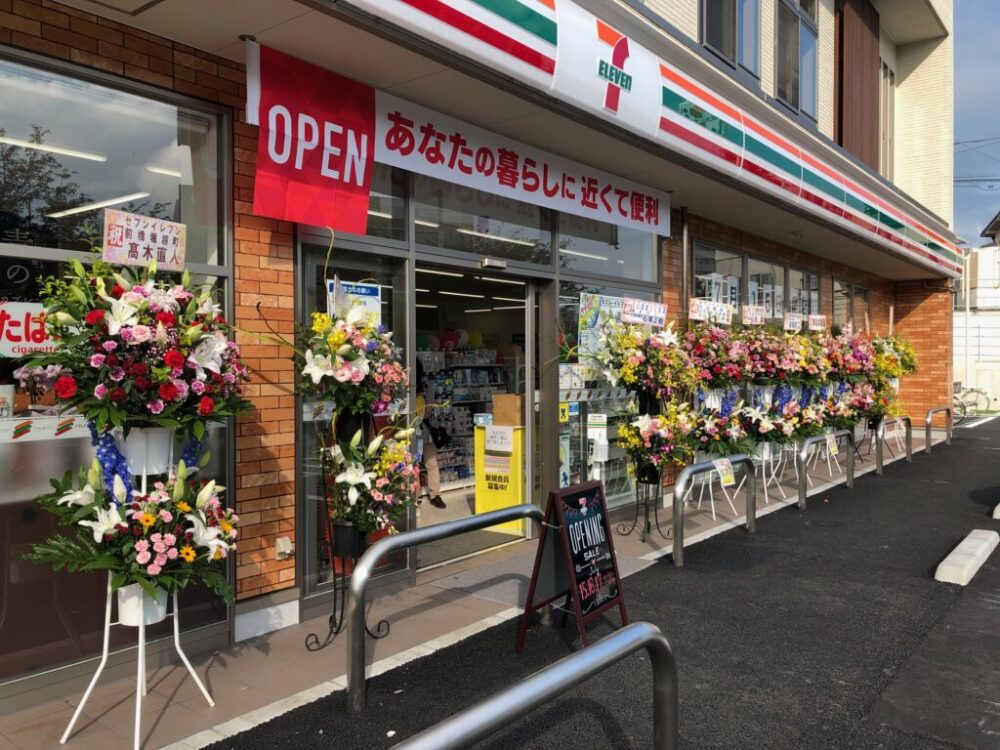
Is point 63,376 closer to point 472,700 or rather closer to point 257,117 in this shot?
point 257,117

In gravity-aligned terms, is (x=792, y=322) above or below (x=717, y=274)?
below

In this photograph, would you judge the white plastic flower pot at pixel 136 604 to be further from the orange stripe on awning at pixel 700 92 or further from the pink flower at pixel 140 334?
the orange stripe on awning at pixel 700 92

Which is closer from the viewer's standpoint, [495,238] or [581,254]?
[495,238]

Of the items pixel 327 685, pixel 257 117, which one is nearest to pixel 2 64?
pixel 257 117

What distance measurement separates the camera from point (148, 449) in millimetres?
3340

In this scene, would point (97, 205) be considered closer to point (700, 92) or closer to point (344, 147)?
point (344, 147)

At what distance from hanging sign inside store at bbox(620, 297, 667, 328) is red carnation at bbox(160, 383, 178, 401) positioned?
4.87 m

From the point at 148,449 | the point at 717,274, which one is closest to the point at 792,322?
the point at 717,274

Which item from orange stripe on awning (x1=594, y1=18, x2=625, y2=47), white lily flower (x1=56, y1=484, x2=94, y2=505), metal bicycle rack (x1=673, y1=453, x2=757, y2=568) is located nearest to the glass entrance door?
metal bicycle rack (x1=673, y1=453, x2=757, y2=568)

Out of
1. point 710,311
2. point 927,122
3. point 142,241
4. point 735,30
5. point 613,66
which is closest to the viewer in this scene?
point 142,241

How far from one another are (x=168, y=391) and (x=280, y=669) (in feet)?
6.12

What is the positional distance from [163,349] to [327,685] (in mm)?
1955

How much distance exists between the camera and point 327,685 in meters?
3.86

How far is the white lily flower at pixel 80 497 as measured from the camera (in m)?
3.13
